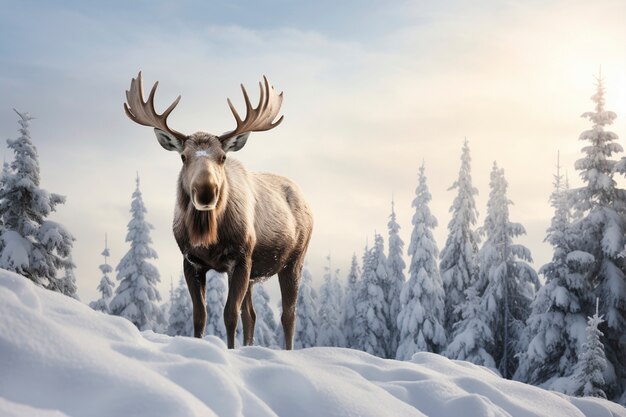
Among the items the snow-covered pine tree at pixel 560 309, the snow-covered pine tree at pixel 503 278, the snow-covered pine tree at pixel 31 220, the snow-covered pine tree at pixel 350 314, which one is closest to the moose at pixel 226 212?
the snow-covered pine tree at pixel 31 220

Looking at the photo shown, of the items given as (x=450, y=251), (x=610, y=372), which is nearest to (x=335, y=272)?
(x=450, y=251)

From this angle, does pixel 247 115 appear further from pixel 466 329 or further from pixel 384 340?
pixel 384 340

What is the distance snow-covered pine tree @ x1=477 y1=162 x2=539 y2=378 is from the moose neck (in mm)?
24665

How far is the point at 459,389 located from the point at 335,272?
7152 cm

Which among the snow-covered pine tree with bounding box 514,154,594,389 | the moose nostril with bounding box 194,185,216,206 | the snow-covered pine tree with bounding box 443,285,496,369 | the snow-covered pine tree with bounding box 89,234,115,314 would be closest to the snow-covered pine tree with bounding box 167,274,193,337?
the snow-covered pine tree with bounding box 89,234,115,314

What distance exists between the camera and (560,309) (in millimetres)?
23656

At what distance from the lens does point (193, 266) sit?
8.01m

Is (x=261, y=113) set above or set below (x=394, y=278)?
above

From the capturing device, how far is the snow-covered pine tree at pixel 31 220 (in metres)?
19.4

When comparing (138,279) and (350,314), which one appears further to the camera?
(350,314)

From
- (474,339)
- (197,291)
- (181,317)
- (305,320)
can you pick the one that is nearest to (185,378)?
(197,291)

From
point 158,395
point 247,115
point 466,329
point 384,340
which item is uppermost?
point 247,115

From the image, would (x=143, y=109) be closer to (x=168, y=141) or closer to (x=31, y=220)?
(x=168, y=141)

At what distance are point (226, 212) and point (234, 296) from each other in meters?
1.06
